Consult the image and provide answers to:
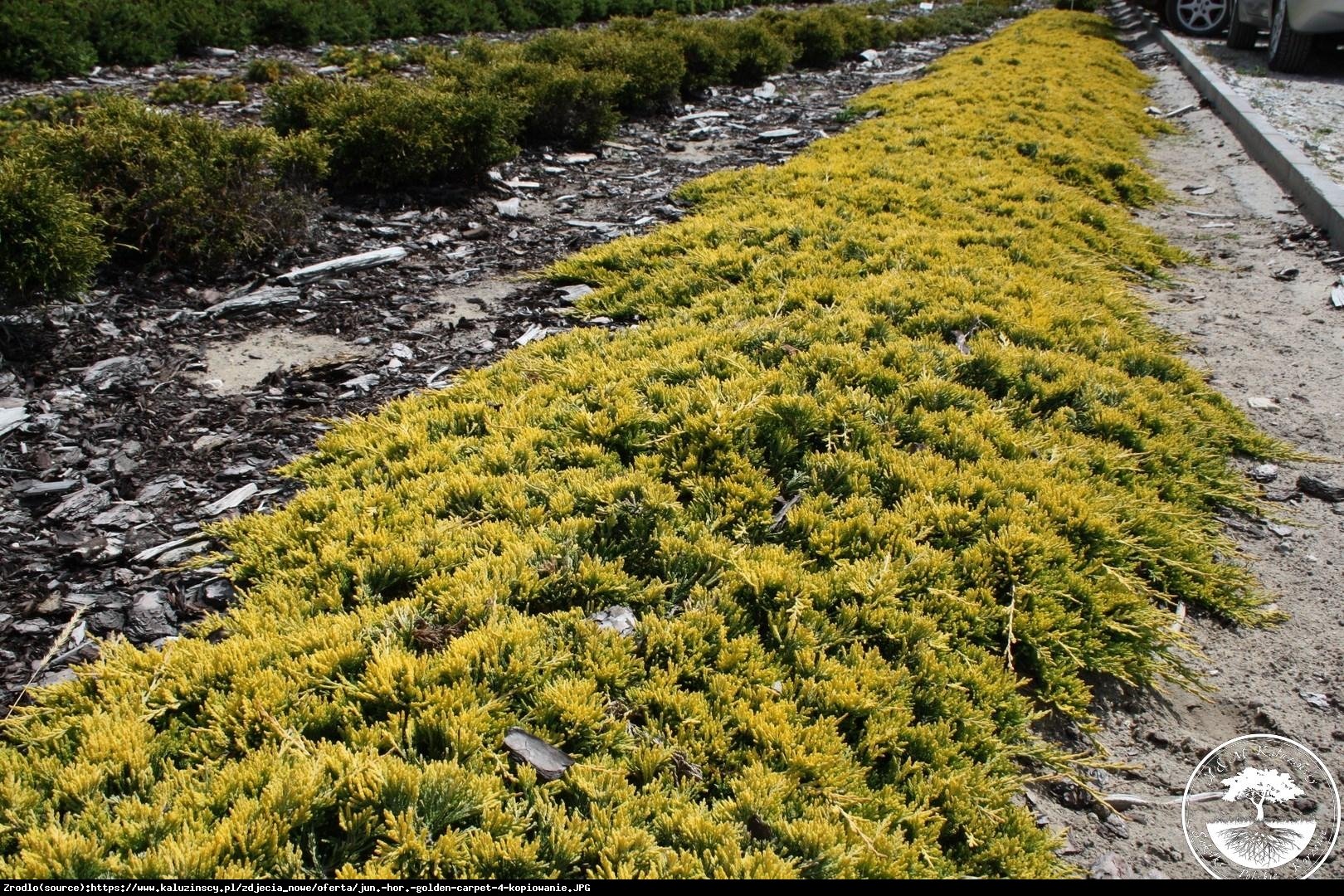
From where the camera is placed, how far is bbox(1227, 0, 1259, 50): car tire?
1600cm

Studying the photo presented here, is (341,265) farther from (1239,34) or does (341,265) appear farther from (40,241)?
(1239,34)

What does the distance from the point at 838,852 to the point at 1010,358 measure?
3.43 metres

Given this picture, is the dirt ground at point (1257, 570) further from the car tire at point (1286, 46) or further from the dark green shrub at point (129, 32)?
the dark green shrub at point (129, 32)

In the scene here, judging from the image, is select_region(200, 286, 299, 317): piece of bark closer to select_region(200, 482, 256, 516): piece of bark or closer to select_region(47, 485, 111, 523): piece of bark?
select_region(47, 485, 111, 523): piece of bark

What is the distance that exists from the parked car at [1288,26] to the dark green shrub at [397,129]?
40.4 ft

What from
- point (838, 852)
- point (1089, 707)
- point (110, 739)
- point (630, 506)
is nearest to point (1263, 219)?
point (1089, 707)

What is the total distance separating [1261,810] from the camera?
2701 mm

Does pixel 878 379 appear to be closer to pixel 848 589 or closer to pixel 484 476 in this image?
pixel 848 589

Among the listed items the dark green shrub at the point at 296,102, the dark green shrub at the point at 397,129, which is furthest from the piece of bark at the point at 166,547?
the dark green shrub at the point at 296,102

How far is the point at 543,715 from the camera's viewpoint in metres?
2.73

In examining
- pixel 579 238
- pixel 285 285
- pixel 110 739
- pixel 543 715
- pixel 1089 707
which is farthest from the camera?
pixel 579 238

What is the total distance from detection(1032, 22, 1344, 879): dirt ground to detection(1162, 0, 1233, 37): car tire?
46.9 ft

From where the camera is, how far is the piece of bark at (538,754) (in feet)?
8.45

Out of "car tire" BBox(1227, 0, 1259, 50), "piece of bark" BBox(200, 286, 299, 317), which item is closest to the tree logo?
"piece of bark" BBox(200, 286, 299, 317)
